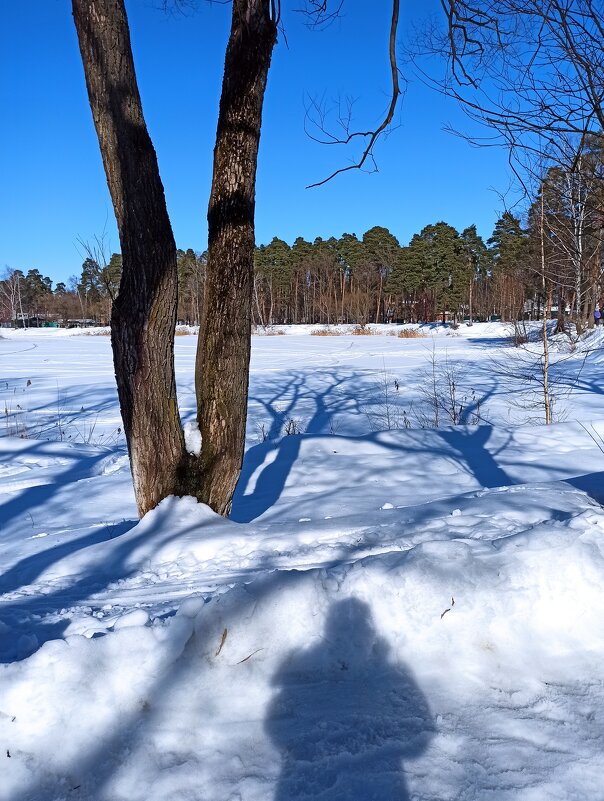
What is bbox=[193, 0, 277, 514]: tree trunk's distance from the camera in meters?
3.54

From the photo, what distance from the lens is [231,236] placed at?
140 inches

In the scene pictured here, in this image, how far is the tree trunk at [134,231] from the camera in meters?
3.41

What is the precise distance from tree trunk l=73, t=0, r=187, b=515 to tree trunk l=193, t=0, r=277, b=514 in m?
0.25

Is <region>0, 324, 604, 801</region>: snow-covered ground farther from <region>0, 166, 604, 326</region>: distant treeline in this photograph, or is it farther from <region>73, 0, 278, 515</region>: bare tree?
<region>0, 166, 604, 326</region>: distant treeline

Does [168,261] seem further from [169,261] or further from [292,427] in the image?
[292,427]

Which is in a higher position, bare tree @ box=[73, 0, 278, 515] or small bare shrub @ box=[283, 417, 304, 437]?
bare tree @ box=[73, 0, 278, 515]

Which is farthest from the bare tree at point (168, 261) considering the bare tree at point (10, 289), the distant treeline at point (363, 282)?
the bare tree at point (10, 289)

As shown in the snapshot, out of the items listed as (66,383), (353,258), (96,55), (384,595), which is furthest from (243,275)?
(353,258)

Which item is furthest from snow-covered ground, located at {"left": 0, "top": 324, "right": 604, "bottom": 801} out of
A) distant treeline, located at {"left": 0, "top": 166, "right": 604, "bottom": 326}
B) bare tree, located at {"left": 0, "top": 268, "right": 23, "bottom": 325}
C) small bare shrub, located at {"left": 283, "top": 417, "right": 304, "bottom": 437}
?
bare tree, located at {"left": 0, "top": 268, "right": 23, "bottom": 325}

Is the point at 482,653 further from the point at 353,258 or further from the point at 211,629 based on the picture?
the point at 353,258

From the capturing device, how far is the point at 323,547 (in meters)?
2.97

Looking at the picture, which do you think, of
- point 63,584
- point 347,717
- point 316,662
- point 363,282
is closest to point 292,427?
point 63,584

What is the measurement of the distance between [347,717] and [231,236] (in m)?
2.81

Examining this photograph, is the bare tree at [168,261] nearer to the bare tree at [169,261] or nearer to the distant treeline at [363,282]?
the bare tree at [169,261]
